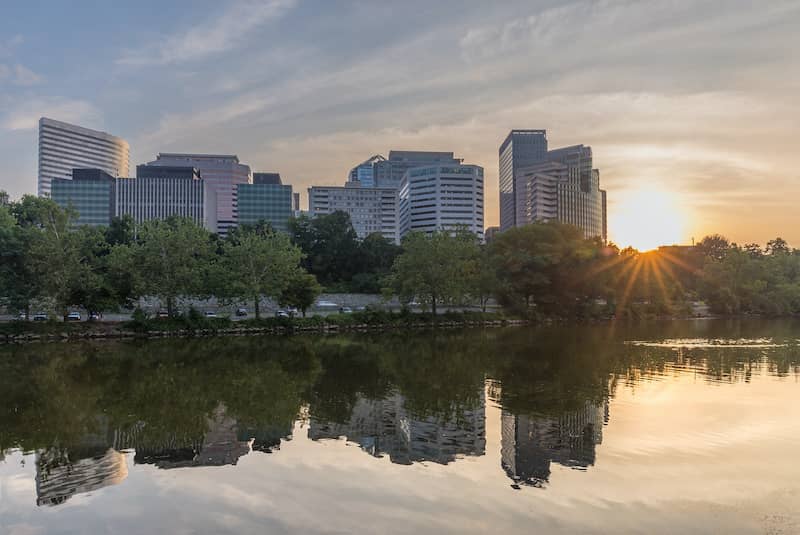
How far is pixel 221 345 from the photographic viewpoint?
4638 centimetres

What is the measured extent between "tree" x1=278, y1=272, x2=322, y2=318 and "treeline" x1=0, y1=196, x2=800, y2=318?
0.11 m

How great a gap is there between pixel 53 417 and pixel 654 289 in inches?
3077

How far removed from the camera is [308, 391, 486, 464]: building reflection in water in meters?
16.6

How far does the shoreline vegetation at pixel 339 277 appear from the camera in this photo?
51.1 m

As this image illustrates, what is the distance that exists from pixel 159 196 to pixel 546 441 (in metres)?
184

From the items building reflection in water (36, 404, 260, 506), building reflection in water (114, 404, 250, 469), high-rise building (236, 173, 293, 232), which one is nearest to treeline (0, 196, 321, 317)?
building reflection in water (36, 404, 260, 506)

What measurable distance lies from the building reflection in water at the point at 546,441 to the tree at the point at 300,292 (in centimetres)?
4336

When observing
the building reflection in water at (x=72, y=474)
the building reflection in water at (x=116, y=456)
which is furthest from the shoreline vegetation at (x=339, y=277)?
the building reflection in water at (x=72, y=474)

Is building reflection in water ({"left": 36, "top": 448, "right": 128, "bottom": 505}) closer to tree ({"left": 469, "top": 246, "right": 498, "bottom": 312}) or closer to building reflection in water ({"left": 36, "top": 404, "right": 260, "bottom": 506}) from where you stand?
building reflection in water ({"left": 36, "top": 404, "right": 260, "bottom": 506})

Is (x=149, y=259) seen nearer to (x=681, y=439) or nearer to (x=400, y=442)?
A: (x=400, y=442)

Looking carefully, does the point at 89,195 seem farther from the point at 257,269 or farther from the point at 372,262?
the point at 257,269

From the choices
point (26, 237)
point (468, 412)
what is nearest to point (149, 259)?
point (26, 237)

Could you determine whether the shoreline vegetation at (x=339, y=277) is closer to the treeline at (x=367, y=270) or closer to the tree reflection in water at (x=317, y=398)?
the treeline at (x=367, y=270)

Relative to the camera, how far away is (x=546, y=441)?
56.9 ft
